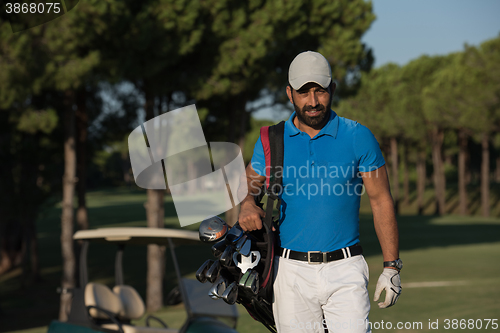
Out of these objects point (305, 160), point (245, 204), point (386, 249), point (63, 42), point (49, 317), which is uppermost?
point (63, 42)

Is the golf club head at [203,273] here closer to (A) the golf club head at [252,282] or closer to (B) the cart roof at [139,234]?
(A) the golf club head at [252,282]

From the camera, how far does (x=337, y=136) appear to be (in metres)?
3.07

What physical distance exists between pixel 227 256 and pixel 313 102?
92cm

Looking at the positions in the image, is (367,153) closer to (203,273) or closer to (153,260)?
(203,273)

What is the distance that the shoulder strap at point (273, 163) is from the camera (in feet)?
9.96

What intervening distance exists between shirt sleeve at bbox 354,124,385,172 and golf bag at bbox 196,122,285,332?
1.33 feet

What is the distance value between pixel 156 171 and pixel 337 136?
3.59 metres

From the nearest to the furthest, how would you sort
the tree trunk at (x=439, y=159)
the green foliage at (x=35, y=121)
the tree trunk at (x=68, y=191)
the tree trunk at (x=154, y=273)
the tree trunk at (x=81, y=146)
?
the green foliage at (x=35, y=121) < the tree trunk at (x=68, y=191) < the tree trunk at (x=154, y=273) < the tree trunk at (x=81, y=146) < the tree trunk at (x=439, y=159)

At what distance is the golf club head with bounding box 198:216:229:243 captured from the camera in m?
2.84

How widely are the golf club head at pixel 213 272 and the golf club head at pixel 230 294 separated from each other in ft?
0.35

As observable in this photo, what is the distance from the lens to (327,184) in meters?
2.99

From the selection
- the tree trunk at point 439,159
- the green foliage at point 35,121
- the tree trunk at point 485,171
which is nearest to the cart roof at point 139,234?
the green foliage at point 35,121

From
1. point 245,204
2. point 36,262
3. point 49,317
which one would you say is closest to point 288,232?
point 245,204

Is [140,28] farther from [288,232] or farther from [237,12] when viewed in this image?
[288,232]
